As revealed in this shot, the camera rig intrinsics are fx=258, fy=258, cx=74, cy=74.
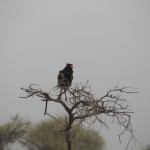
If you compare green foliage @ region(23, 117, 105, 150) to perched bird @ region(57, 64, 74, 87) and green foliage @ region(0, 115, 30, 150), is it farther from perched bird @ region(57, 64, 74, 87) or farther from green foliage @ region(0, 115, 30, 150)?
perched bird @ region(57, 64, 74, 87)

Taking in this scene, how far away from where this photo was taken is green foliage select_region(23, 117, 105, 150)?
5.81 m

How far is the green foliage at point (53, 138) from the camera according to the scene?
5812 millimetres

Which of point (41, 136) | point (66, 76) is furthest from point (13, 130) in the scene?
point (66, 76)

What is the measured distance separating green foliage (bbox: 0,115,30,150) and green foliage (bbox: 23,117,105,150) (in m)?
0.18

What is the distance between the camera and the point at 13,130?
20.1 ft

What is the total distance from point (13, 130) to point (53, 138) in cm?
102

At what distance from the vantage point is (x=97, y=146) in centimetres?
595

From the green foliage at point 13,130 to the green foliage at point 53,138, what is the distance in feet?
0.58

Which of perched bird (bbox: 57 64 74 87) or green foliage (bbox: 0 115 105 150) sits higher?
green foliage (bbox: 0 115 105 150)

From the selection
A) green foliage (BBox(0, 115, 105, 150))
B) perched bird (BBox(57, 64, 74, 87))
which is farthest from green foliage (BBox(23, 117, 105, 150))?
perched bird (BBox(57, 64, 74, 87))

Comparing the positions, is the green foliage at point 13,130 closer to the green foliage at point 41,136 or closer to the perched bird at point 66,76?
the green foliage at point 41,136

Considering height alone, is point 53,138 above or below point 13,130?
below

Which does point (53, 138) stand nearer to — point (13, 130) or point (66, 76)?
point (13, 130)

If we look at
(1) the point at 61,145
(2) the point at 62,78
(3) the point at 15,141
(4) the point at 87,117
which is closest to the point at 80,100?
(4) the point at 87,117
